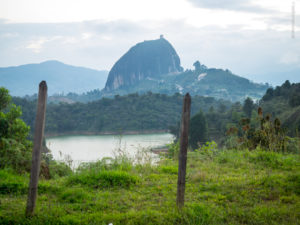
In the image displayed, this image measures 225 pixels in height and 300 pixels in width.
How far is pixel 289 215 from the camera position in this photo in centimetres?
276

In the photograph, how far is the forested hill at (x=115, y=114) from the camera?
52.3m

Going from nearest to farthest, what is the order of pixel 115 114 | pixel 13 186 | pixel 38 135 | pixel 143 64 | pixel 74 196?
1. pixel 38 135
2. pixel 74 196
3. pixel 13 186
4. pixel 115 114
5. pixel 143 64

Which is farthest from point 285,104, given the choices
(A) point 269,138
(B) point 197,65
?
(B) point 197,65

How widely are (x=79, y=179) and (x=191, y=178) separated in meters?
1.43

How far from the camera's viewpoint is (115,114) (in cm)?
5694

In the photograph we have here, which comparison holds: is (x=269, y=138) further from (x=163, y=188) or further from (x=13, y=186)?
(x=13, y=186)

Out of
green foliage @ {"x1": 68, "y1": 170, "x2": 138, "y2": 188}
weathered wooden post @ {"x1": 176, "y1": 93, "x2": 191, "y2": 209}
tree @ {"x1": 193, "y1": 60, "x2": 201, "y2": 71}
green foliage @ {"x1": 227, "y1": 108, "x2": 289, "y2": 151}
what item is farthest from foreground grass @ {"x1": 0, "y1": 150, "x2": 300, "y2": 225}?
tree @ {"x1": 193, "y1": 60, "x2": 201, "y2": 71}

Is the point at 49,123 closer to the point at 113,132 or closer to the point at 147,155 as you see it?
the point at 113,132

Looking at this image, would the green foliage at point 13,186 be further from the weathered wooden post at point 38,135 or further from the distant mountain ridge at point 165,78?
the distant mountain ridge at point 165,78

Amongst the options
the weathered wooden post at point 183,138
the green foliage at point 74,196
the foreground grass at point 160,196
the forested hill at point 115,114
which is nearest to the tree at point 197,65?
the forested hill at point 115,114

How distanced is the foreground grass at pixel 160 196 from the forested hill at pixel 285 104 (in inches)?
701

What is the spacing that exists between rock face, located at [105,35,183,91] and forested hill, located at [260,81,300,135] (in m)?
112

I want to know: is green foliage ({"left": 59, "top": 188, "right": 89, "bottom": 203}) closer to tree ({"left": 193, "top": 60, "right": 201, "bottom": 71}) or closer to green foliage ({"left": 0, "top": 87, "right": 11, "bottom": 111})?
green foliage ({"left": 0, "top": 87, "right": 11, "bottom": 111})

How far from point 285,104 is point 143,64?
13032 cm
